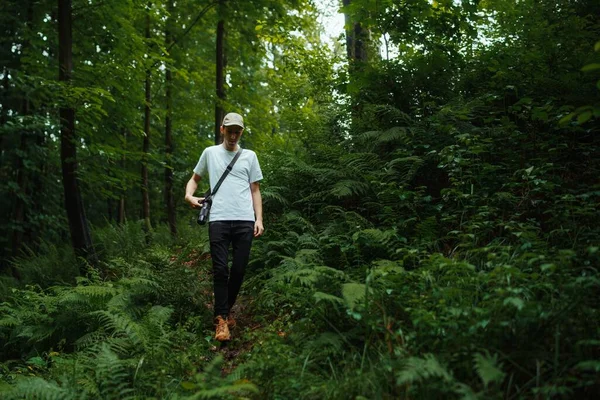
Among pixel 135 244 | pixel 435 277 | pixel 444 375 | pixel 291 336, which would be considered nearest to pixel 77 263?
pixel 135 244

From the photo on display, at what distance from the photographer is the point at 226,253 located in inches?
230

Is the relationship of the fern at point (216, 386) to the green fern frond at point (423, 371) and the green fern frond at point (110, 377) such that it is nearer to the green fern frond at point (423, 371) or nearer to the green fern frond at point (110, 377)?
the green fern frond at point (110, 377)

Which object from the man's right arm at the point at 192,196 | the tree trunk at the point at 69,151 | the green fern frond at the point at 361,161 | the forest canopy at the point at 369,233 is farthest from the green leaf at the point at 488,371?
the tree trunk at the point at 69,151

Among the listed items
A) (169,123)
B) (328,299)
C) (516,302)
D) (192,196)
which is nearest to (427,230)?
(328,299)

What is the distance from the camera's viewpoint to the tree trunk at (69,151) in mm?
9977

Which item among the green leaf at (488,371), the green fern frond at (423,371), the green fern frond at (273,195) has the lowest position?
the green fern frond at (423,371)

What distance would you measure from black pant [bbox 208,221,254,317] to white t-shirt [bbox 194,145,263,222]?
10 centimetres

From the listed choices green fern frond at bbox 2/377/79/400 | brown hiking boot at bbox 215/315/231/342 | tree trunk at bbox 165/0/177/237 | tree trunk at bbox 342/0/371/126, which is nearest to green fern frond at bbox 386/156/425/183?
tree trunk at bbox 342/0/371/126

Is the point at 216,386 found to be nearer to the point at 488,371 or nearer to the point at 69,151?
the point at 488,371

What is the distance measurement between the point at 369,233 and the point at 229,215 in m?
1.67

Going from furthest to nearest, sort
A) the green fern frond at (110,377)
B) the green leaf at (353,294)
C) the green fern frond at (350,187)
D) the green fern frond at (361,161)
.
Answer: the green fern frond at (361,161), the green fern frond at (350,187), the green fern frond at (110,377), the green leaf at (353,294)

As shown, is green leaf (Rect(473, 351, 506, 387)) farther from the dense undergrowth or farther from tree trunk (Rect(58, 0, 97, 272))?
tree trunk (Rect(58, 0, 97, 272))

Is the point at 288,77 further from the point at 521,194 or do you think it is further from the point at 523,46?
the point at 521,194

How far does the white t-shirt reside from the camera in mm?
5855
